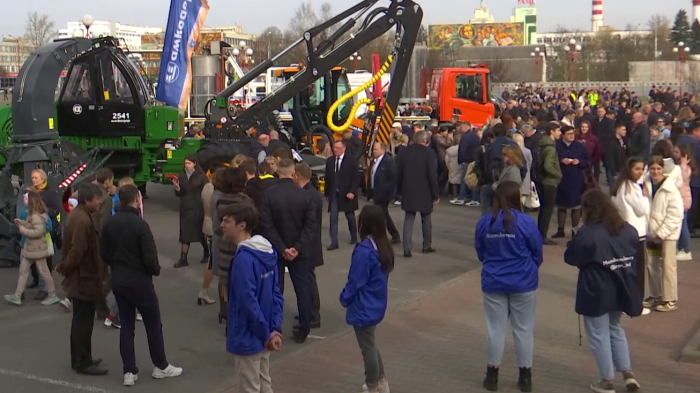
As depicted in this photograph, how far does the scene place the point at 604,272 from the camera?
21.4 ft

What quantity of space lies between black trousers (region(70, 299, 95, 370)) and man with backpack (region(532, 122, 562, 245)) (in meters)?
7.42

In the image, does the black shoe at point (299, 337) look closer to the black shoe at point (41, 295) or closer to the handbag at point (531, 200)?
the black shoe at point (41, 295)

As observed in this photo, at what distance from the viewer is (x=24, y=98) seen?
12.8 meters

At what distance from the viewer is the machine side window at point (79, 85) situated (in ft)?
52.9

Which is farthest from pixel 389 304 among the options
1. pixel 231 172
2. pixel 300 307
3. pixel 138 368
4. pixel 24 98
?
pixel 24 98

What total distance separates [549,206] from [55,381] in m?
7.87

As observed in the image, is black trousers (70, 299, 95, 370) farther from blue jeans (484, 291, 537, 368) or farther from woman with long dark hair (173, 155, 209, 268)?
woman with long dark hair (173, 155, 209, 268)

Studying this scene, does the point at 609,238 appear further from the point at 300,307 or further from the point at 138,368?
the point at 138,368

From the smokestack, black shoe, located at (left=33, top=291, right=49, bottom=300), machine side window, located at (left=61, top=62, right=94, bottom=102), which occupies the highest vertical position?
the smokestack

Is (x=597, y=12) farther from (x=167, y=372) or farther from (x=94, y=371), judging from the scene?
(x=94, y=371)

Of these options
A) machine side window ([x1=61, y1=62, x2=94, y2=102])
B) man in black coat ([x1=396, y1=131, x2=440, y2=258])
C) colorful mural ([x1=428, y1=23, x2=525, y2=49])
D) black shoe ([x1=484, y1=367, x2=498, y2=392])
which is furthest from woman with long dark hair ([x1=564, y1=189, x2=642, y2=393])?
colorful mural ([x1=428, y1=23, x2=525, y2=49])

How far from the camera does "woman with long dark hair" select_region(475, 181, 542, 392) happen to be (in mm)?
6562

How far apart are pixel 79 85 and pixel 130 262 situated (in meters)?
10.3

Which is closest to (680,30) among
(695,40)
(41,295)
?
(695,40)
